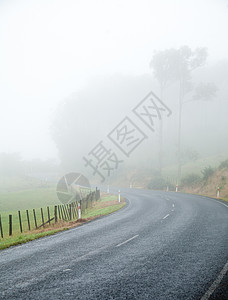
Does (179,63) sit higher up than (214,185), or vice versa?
(179,63)

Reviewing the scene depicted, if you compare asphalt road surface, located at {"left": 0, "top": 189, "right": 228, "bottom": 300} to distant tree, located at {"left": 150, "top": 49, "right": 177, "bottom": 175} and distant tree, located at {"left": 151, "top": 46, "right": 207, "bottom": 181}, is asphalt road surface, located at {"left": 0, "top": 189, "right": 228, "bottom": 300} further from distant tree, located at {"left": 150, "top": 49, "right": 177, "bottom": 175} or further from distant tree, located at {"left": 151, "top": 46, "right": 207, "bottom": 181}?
distant tree, located at {"left": 150, "top": 49, "right": 177, "bottom": 175}

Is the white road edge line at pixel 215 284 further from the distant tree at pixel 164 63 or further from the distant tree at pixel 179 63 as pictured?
the distant tree at pixel 164 63

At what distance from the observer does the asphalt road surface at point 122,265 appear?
4.71 m

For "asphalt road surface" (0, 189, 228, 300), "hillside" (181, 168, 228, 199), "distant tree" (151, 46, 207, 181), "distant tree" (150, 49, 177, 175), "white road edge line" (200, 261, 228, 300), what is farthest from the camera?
"distant tree" (150, 49, 177, 175)

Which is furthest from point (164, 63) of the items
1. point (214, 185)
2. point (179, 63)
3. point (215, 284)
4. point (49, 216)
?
point (215, 284)


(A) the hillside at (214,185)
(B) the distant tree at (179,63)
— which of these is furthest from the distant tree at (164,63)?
(A) the hillside at (214,185)

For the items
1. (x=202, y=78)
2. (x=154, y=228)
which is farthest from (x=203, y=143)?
(x=154, y=228)

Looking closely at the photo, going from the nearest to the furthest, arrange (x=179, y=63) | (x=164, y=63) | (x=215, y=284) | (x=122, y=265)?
(x=215, y=284)
(x=122, y=265)
(x=179, y=63)
(x=164, y=63)

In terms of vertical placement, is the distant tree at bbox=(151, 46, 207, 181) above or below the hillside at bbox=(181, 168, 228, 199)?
above

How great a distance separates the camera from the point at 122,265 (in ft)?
20.1

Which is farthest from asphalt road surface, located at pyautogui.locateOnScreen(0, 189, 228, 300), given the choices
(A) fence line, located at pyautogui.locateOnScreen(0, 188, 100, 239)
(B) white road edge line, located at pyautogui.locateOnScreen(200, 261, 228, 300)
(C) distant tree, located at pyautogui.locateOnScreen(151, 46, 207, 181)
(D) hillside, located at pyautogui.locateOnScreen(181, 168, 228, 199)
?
(C) distant tree, located at pyautogui.locateOnScreen(151, 46, 207, 181)

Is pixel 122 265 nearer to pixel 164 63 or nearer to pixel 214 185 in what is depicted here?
pixel 214 185

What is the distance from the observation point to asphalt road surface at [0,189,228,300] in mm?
4715

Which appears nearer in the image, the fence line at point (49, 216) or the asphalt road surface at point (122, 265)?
the asphalt road surface at point (122, 265)
